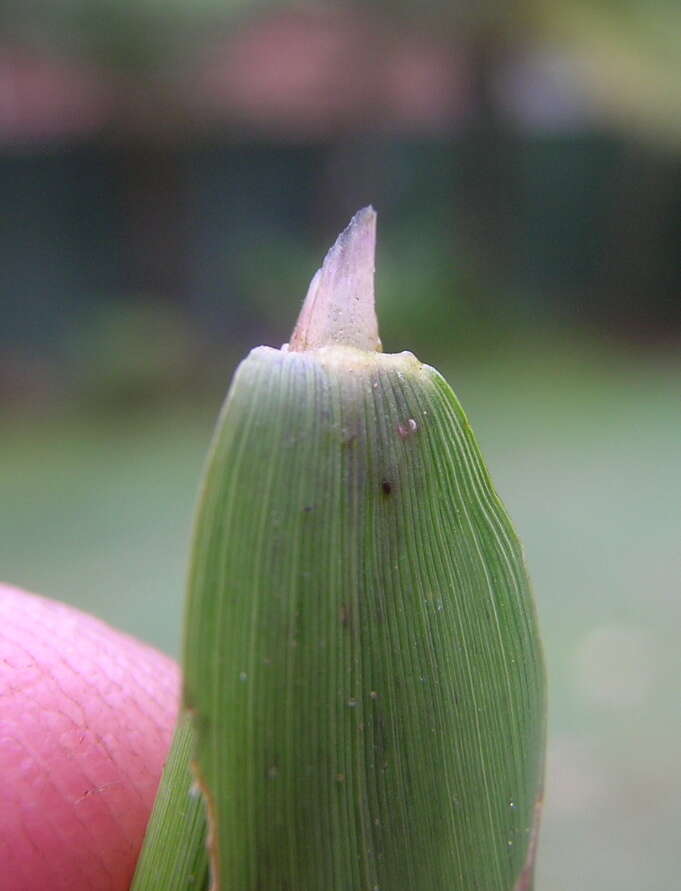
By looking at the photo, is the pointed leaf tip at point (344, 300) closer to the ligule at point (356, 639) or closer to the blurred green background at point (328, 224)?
the ligule at point (356, 639)

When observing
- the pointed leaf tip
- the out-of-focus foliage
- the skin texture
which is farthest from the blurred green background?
the pointed leaf tip

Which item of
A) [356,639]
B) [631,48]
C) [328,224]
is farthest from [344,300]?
[328,224]

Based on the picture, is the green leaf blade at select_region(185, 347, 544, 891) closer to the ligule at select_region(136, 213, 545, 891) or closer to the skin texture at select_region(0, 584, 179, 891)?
the ligule at select_region(136, 213, 545, 891)

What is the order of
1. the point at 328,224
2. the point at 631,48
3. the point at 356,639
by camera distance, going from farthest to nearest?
1. the point at 328,224
2. the point at 631,48
3. the point at 356,639

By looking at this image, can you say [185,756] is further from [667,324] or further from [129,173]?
[667,324]

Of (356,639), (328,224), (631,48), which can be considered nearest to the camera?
(356,639)

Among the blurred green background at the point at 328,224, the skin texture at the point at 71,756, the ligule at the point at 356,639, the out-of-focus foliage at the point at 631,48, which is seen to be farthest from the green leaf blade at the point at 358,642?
the out-of-focus foliage at the point at 631,48

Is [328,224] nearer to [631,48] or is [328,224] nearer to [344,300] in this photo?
[631,48]

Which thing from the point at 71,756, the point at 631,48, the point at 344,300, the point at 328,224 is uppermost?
the point at 631,48
